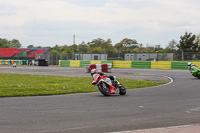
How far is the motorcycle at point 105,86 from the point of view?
1289 centimetres

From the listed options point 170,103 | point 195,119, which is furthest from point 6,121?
point 170,103

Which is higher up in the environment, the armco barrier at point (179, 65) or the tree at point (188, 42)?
the tree at point (188, 42)

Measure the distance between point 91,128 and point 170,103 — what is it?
4.45 meters

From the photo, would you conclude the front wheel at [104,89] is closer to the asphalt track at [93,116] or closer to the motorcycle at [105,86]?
the motorcycle at [105,86]

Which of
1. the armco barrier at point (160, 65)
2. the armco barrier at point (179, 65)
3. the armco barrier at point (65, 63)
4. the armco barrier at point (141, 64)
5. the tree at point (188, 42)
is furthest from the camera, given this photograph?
the tree at point (188, 42)

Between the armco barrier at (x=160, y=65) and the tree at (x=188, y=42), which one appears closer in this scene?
the armco barrier at (x=160, y=65)

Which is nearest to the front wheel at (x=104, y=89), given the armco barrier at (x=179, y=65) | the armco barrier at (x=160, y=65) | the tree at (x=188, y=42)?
the armco barrier at (x=179, y=65)

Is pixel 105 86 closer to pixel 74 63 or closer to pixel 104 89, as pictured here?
pixel 104 89

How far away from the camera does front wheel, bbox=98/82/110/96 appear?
42.2ft

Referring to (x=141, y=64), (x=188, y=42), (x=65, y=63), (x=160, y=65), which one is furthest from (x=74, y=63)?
(x=188, y=42)

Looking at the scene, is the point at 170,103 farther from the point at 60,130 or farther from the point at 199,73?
the point at 199,73

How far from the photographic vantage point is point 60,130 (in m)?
6.39

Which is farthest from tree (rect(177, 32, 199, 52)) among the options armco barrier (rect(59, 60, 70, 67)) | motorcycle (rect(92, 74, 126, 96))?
motorcycle (rect(92, 74, 126, 96))

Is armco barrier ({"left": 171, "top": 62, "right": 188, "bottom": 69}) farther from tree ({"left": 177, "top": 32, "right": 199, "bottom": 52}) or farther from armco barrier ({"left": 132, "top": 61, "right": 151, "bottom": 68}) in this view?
tree ({"left": 177, "top": 32, "right": 199, "bottom": 52})
